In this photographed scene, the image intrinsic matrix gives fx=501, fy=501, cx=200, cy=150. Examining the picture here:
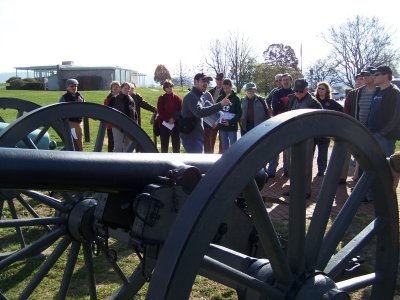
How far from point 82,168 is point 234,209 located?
2.82 feet

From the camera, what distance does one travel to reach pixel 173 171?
2.51 meters

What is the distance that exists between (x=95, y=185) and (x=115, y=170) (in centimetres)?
12

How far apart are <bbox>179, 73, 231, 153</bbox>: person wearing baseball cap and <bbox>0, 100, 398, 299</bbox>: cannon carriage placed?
421cm

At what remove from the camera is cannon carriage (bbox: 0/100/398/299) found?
1816mm

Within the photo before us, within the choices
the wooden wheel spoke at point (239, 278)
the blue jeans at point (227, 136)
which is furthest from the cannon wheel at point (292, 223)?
the blue jeans at point (227, 136)

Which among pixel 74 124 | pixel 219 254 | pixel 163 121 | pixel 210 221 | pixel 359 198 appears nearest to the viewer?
pixel 210 221

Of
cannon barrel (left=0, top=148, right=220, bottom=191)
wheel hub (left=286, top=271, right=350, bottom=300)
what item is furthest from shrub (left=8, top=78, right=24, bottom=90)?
wheel hub (left=286, top=271, right=350, bottom=300)

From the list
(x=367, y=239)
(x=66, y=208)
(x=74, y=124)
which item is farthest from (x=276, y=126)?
(x=74, y=124)

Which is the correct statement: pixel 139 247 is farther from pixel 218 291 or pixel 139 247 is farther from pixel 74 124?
pixel 74 124

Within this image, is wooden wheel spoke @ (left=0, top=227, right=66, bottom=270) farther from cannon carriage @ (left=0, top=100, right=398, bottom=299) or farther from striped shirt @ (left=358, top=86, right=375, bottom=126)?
striped shirt @ (left=358, top=86, right=375, bottom=126)

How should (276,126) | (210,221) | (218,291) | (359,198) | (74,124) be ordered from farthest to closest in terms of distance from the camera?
(74,124) → (218,291) → (359,198) → (276,126) → (210,221)

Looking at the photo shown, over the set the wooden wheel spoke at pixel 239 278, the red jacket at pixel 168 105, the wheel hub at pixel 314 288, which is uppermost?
the red jacket at pixel 168 105

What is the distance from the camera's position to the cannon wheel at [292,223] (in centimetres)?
179

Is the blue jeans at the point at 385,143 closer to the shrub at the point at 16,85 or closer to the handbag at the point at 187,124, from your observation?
the handbag at the point at 187,124
